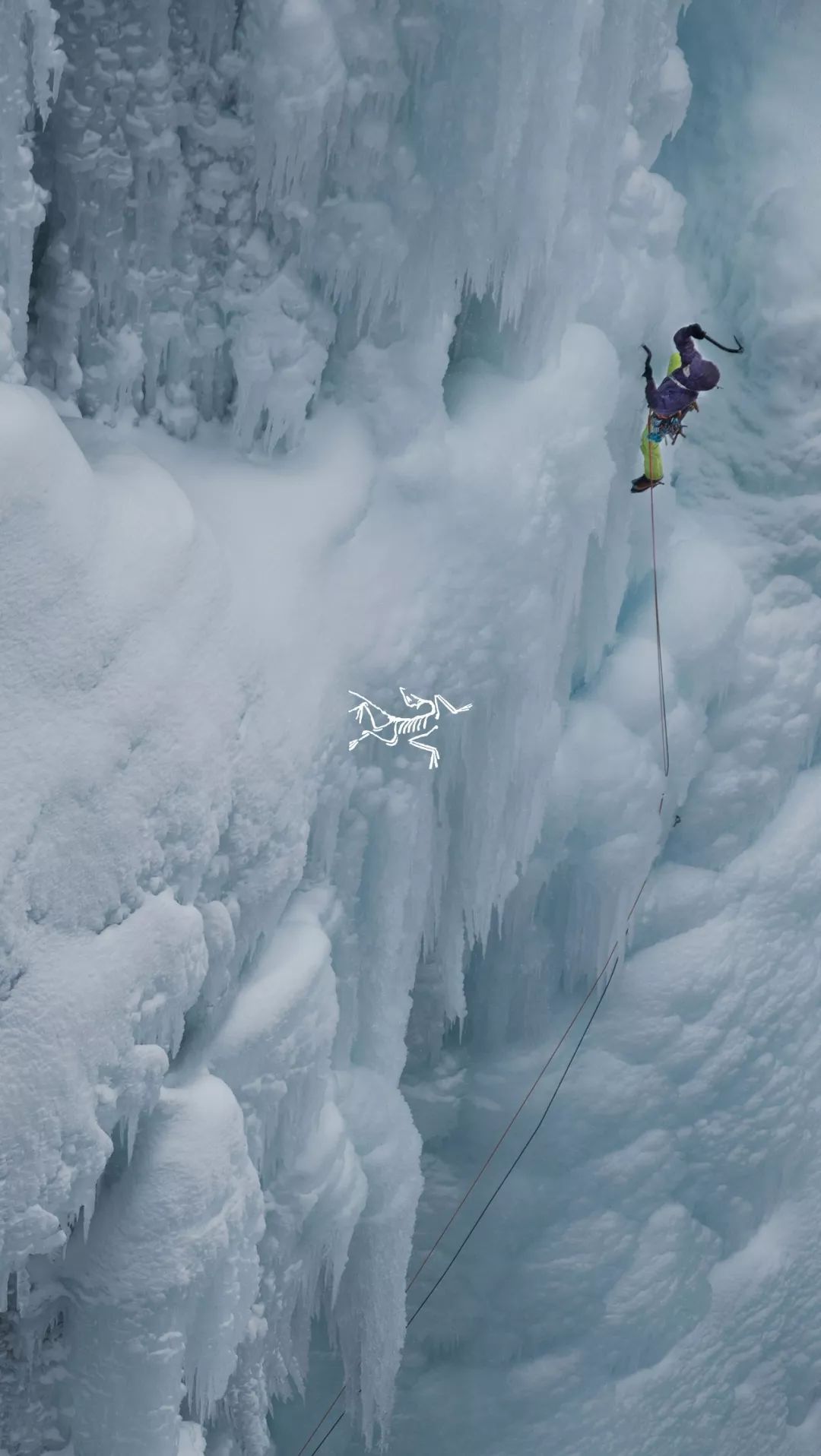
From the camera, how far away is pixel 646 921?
528cm

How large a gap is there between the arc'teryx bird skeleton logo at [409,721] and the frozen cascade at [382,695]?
0.12 feet

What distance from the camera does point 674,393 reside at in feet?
14.7

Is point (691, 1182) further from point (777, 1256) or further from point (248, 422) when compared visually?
point (248, 422)

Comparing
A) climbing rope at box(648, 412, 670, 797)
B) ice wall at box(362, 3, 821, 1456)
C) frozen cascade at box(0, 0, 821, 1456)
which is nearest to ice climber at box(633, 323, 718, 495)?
frozen cascade at box(0, 0, 821, 1456)

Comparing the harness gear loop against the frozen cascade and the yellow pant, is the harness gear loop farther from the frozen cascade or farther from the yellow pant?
the yellow pant

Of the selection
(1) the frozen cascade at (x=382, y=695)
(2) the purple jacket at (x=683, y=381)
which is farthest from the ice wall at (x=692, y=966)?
(2) the purple jacket at (x=683, y=381)

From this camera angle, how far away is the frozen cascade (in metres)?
2.92

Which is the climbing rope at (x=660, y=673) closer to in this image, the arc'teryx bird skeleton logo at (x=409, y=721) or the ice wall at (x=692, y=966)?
the ice wall at (x=692, y=966)

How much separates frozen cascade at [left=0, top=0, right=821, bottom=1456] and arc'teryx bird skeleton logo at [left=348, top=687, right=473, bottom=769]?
4 cm

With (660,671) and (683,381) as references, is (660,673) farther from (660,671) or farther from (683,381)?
(683,381)

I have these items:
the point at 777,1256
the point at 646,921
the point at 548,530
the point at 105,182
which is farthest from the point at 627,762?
the point at 105,182

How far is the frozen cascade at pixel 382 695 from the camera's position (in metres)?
2.92

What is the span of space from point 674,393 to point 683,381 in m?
0.05

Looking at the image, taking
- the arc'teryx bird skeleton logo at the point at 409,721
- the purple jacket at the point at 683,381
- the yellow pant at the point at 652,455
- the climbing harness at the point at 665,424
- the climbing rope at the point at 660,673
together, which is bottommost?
the climbing rope at the point at 660,673
